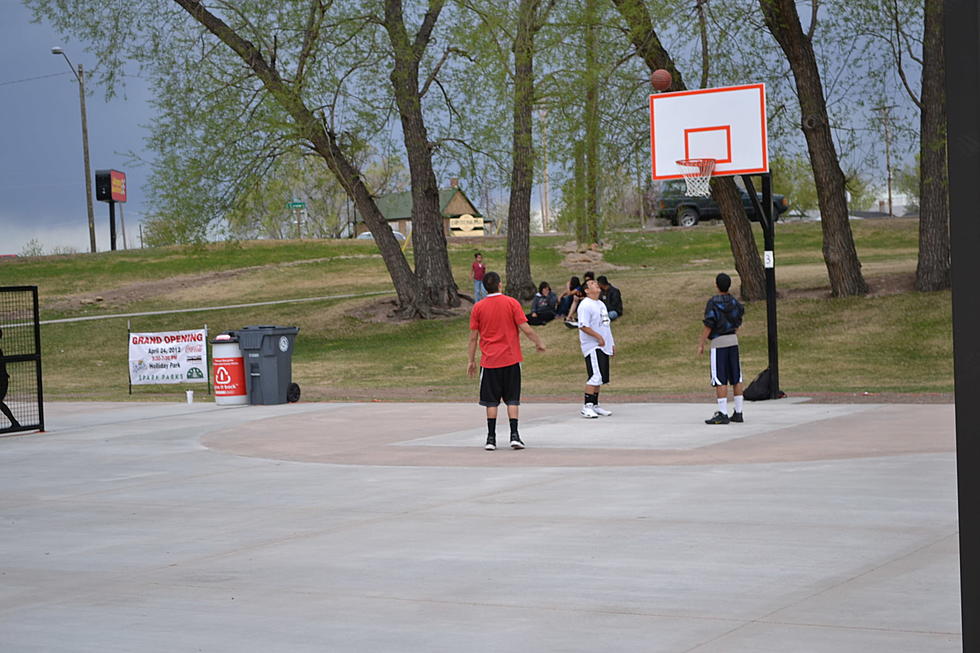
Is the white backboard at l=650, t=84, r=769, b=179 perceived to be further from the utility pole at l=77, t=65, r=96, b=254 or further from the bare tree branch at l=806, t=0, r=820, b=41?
the utility pole at l=77, t=65, r=96, b=254

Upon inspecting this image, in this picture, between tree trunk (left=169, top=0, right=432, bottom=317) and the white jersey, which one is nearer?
the white jersey

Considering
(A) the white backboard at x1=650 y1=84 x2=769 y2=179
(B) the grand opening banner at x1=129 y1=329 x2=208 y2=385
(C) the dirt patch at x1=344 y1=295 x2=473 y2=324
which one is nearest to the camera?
(A) the white backboard at x1=650 y1=84 x2=769 y2=179

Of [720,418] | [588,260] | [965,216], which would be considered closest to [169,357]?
[720,418]

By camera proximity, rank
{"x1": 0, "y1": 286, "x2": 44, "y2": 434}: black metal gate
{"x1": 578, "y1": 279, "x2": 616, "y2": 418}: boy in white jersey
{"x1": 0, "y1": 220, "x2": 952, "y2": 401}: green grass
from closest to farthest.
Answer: {"x1": 578, "y1": 279, "x2": 616, "y2": 418}: boy in white jersey, {"x1": 0, "y1": 286, "x2": 44, "y2": 434}: black metal gate, {"x1": 0, "y1": 220, "x2": 952, "y2": 401}: green grass

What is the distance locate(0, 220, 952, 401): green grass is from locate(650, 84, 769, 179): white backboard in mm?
4024

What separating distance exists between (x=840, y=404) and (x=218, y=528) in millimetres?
10725

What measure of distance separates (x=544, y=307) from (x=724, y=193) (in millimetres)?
5228

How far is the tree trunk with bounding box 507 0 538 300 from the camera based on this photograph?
2945cm

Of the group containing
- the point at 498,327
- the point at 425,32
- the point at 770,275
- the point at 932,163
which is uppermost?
the point at 425,32

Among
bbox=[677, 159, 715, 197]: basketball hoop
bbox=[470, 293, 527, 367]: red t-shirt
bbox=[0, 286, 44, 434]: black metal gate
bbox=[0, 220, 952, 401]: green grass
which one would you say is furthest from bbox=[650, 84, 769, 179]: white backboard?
bbox=[0, 286, 44, 434]: black metal gate

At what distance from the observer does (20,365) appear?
3475cm

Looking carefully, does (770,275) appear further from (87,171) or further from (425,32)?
(87,171)

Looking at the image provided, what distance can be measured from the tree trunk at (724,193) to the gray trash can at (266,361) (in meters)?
11.3

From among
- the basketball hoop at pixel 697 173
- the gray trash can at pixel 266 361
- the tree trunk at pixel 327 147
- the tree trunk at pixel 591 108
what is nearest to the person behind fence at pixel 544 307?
the tree trunk at pixel 591 108
